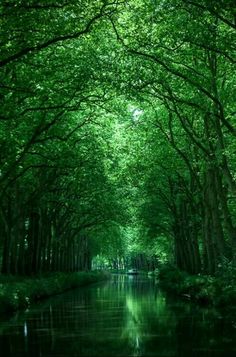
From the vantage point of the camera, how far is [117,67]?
21.4m

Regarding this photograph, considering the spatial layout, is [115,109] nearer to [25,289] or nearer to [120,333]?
[25,289]

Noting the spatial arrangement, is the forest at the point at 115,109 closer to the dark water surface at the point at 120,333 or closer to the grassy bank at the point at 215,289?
the grassy bank at the point at 215,289

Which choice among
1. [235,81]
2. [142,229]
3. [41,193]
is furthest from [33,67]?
[142,229]

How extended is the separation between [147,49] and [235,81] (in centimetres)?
487

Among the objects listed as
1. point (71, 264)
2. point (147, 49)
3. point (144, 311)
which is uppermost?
point (147, 49)

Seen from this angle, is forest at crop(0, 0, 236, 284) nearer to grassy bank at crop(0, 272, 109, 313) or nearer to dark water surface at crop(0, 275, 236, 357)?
grassy bank at crop(0, 272, 109, 313)

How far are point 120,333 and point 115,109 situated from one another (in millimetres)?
12859

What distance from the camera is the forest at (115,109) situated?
1795 centimetres

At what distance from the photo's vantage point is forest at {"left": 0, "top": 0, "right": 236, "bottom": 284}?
1795 cm

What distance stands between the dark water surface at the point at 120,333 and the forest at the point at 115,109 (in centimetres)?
527

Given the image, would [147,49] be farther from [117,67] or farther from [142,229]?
[142,229]

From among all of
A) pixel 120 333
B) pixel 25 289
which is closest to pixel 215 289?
pixel 120 333

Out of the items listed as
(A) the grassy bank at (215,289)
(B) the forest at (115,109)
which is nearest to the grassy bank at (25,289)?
(B) the forest at (115,109)

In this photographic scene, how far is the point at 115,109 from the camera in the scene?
85.8 ft
